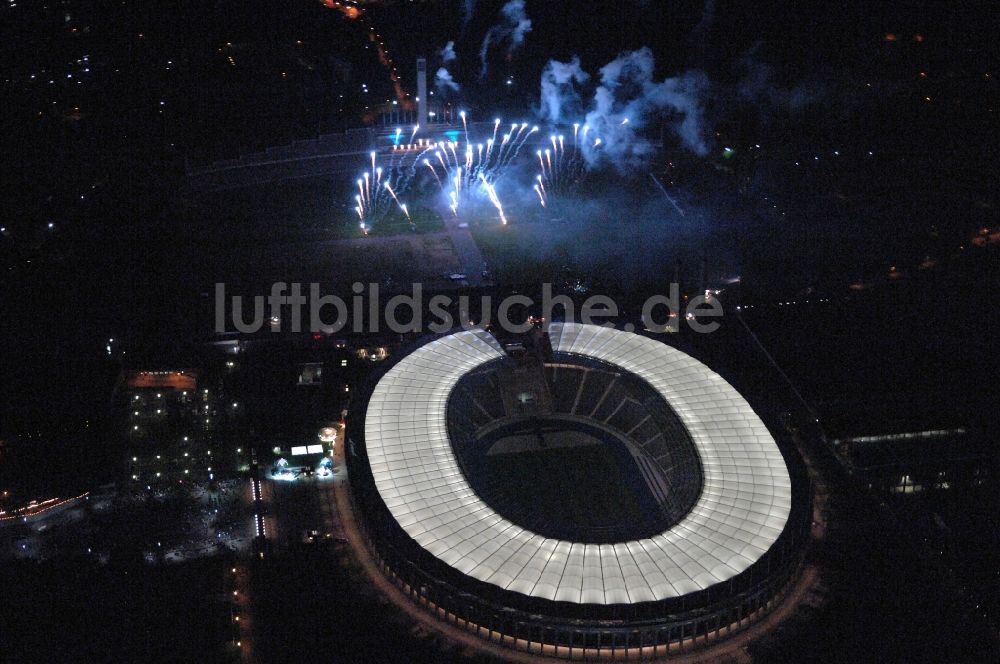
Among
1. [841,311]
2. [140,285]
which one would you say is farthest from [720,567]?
[140,285]

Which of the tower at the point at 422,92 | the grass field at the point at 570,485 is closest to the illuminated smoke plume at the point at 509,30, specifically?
the tower at the point at 422,92

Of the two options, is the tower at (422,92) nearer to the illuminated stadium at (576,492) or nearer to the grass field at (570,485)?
the illuminated stadium at (576,492)

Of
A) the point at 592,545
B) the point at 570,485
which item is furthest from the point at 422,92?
the point at 592,545

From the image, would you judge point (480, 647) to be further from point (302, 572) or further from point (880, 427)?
point (880, 427)

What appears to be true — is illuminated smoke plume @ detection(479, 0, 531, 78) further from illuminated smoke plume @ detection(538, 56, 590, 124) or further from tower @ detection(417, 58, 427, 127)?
tower @ detection(417, 58, 427, 127)

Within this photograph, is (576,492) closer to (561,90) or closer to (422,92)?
(422,92)

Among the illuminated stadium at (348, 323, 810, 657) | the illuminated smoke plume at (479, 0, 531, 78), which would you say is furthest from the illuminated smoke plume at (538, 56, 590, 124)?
the illuminated stadium at (348, 323, 810, 657)
